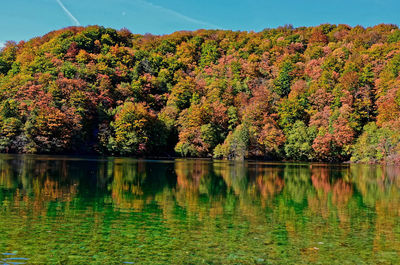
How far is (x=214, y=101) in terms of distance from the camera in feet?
313

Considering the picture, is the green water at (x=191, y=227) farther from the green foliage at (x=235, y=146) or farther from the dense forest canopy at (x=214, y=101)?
the green foliage at (x=235, y=146)

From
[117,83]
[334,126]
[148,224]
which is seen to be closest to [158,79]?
[117,83]

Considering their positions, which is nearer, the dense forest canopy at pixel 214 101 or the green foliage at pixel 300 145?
the dense forest canopy at pixel 214 101

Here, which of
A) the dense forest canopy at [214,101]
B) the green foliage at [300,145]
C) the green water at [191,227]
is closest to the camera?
the green water at [191,227]

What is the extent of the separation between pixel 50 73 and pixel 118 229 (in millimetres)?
98698

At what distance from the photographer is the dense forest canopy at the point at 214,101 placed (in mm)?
74312

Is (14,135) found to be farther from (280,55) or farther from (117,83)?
(280,55)

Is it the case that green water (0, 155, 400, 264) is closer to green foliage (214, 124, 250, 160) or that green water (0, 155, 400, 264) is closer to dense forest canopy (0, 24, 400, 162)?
dense forest canopy (0, 24, 400, 162)

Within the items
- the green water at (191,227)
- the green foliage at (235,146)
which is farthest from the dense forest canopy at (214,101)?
the green water at (191,227)

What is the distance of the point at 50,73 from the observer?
327ft

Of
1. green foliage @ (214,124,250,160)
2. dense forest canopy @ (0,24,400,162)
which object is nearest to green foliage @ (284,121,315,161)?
dense forest canopy @ (0,24,400,162)

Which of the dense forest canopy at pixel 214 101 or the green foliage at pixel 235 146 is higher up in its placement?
the dense forest canopy at pixel 214 101

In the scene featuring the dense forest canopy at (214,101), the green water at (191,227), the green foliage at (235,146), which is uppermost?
the dense forest canopy at (214,101)

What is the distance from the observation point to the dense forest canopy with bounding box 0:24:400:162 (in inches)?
2926
